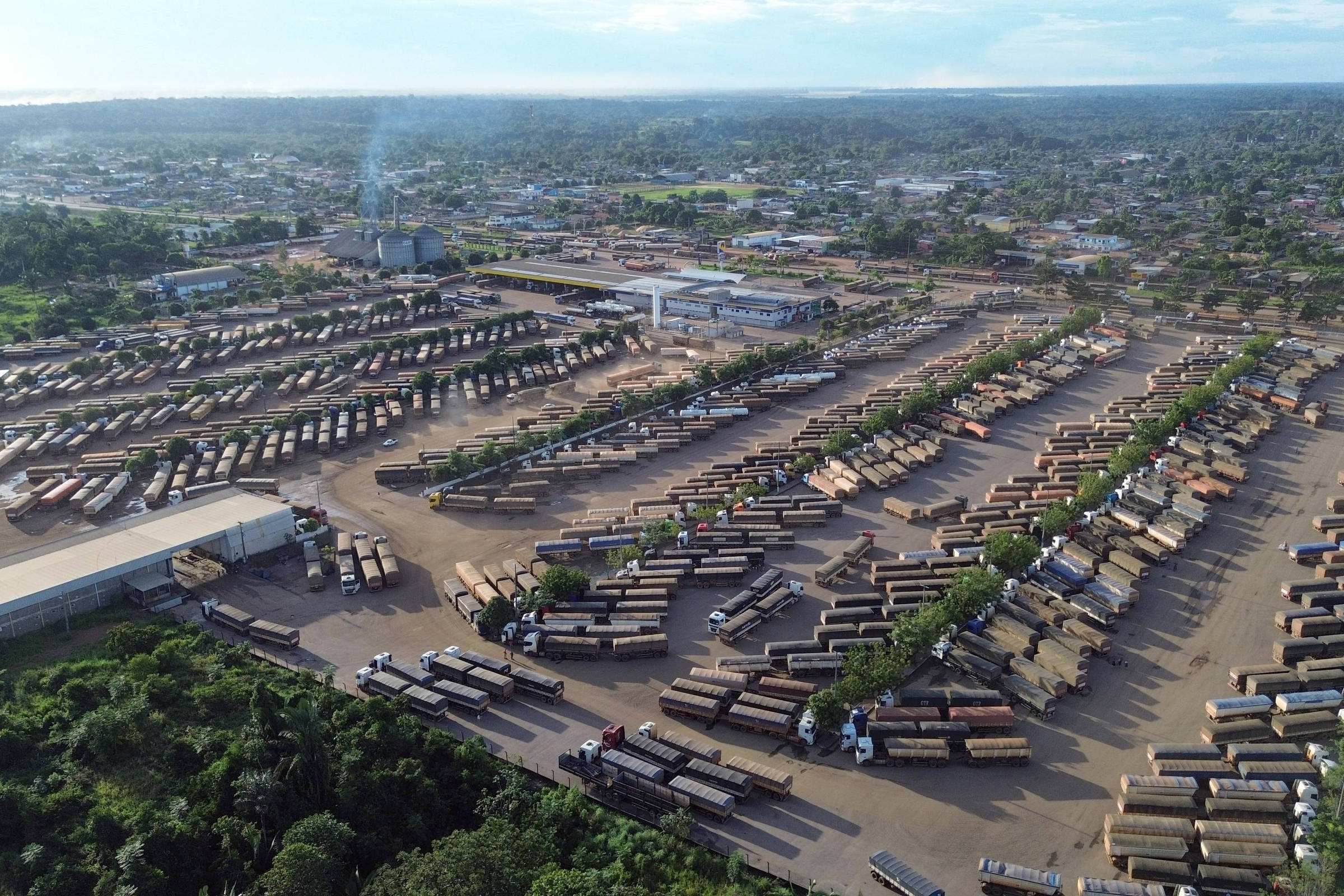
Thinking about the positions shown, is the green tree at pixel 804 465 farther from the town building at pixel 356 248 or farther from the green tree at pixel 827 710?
the town building at pixel 356 248

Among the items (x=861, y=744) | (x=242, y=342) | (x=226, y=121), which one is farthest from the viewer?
(x=226, y=121)

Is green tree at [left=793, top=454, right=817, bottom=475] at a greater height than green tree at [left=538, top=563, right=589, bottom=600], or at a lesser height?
greater

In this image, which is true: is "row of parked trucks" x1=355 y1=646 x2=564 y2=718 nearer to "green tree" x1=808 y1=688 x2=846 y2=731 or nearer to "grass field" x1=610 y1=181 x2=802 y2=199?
"green tree" x1=808 y1=688 x2=846 y2=731

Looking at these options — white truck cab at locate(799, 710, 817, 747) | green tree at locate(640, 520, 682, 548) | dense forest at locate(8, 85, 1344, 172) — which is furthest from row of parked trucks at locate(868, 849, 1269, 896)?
dense forest at locate(8, 85, 1344, 172)

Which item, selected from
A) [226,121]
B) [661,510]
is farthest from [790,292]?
[226,121]

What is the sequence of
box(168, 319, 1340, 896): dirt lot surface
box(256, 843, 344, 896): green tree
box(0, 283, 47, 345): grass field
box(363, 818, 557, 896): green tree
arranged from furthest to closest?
box(0, 283, 47, 345): grass field, box(168, 319, 1340, 896): dirt lot surface, box(256, 843, 344, 896): green tree, box(363, 818, 557, 896): green tree

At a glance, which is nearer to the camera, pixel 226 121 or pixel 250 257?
pixel 250 257

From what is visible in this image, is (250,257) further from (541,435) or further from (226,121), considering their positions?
(226,121)
